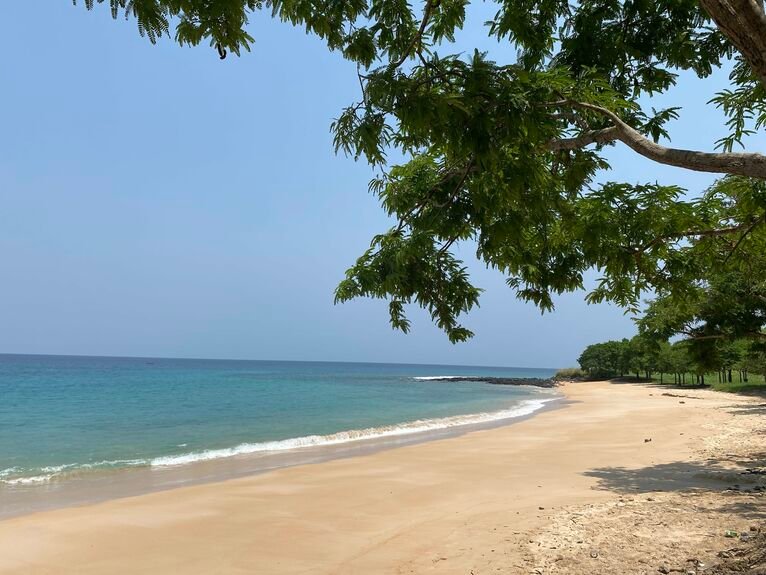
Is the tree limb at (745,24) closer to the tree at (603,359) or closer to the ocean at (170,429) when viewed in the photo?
the ocean at (170,429)

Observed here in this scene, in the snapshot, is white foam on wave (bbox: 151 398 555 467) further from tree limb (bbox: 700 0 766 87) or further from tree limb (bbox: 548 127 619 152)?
tree limb (bbox: 700 0 766 87)

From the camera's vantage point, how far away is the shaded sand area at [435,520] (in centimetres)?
590

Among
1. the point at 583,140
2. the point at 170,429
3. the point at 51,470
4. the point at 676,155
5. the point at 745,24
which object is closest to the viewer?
the point at 745,24

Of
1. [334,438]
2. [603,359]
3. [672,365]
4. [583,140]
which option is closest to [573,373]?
[603,359]

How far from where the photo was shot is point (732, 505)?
7410 mm

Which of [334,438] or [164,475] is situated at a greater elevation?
[164,475]

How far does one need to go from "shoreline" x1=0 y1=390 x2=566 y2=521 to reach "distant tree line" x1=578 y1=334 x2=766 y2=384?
8.94 m

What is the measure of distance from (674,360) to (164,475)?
56989 mm

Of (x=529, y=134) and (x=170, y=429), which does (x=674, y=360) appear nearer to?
(x=170, y=429)

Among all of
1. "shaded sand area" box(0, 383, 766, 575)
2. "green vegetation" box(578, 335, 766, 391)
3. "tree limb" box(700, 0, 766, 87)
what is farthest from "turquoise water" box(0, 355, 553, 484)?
"tree limb" box(700, 0, 766, 87)

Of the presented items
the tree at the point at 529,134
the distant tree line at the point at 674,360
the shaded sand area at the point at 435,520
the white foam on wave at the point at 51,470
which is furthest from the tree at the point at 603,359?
the tree at the point at 529,134

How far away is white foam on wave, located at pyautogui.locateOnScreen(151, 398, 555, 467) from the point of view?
1609 centimetres

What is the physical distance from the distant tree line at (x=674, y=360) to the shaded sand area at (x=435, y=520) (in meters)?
2.60

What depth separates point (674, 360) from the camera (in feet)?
189
